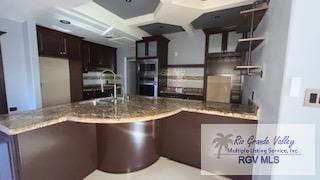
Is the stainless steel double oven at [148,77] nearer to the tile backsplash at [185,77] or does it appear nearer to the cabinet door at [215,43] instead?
the tile backsplash at [185,77]

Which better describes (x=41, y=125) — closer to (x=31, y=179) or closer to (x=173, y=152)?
(x=31, y=179)

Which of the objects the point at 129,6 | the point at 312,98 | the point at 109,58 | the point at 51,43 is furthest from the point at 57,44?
the point at 312,98

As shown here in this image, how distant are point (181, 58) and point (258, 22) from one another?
8.54ft

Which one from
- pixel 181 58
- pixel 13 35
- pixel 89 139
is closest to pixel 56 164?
pixel 89 139

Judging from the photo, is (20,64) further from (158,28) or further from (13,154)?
(158,28)

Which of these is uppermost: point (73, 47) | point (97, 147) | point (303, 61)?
point (73, 47)

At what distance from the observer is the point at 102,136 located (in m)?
1.97

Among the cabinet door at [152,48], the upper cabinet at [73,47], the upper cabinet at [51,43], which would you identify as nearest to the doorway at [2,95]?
the upper cabinet at [51,43]

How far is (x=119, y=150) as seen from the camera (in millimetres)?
1951

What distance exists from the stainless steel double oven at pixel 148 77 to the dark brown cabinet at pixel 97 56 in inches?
52.8

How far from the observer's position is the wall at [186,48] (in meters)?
4.13

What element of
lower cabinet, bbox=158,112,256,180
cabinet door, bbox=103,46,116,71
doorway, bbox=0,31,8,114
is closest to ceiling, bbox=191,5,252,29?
lower cabinet, bbox=158,112,256,180

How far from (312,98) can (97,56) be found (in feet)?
16.0

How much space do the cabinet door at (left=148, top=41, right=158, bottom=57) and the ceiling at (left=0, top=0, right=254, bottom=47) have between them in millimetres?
502
